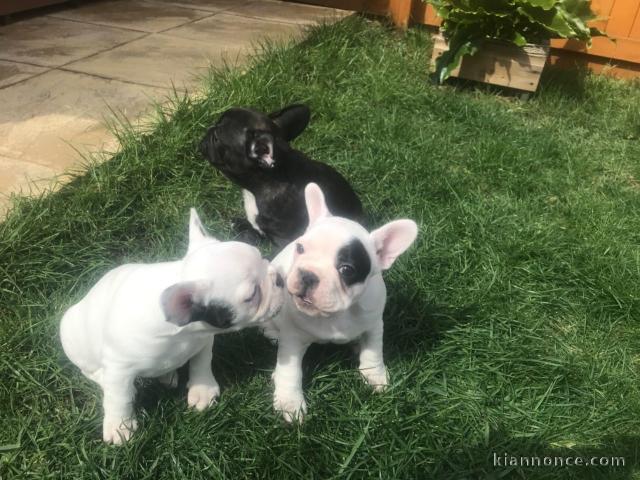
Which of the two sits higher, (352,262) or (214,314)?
(352,262)

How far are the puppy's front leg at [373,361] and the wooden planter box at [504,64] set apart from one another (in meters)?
4.46

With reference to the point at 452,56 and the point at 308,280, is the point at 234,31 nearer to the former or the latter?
the point at 452,56

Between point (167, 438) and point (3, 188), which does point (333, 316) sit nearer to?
point (167, 438)

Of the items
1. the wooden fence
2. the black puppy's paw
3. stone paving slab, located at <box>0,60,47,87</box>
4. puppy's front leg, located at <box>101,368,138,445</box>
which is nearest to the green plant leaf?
the wooden fence

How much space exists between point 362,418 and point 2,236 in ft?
7.25

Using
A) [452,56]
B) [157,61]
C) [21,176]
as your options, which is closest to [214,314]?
[21,176]

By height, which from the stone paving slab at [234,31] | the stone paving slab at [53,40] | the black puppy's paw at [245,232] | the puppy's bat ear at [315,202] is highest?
the puppy's bat ear at [315,202]

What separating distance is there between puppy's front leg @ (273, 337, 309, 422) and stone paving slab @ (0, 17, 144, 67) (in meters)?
4.54

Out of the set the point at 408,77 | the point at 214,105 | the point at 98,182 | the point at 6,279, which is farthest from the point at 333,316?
the point at 408,77

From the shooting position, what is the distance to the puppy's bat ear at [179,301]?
1883mm

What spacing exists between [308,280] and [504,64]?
497 centimetres

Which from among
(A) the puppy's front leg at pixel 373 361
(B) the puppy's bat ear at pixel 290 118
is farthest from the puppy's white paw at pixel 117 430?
(B) the puppy's bat ear at pixel 290 118

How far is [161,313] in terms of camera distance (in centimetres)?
206

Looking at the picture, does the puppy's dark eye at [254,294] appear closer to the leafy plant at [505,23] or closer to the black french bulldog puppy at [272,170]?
the black french bulldog puppy at [272,170]
